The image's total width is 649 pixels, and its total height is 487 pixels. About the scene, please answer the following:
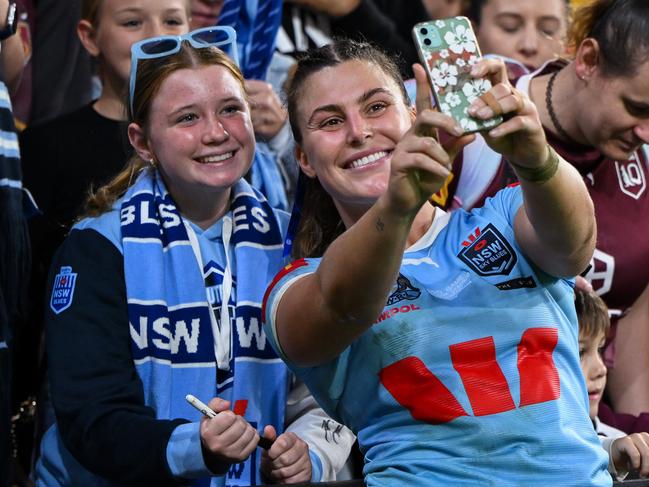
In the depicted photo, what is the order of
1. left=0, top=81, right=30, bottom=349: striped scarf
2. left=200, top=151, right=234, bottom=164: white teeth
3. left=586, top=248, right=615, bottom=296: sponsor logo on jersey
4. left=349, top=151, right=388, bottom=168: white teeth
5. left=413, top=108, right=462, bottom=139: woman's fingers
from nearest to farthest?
left=413, top=108, right=462, bottom=139: woman's fingers < left=349, top=151, right=388, bottom=168: white teeth < left=200, top=151, right=234, bottom=164: white teeth < left=0, top=81, right=30, bottom=349: striped scarf < left=586, top=248, right=615, bottom=296: sponsor logo on jersey

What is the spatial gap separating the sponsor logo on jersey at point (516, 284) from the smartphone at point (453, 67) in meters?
0.48

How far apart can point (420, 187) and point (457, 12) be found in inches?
102

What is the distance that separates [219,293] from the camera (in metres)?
2.52

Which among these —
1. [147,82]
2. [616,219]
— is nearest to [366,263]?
[147,82]

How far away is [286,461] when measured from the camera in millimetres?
2242

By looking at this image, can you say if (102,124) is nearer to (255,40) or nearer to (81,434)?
(255,40)

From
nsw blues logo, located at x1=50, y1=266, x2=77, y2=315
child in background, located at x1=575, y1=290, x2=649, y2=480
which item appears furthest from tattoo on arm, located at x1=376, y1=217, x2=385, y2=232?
child in background, located at x1=575, y1=290, x2=649, y2=480

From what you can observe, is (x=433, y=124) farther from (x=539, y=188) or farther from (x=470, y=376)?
(x=470, y=376)

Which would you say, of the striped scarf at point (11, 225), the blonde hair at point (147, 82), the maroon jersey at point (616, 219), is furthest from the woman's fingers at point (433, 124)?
the maroon jersey at point (616, 219)

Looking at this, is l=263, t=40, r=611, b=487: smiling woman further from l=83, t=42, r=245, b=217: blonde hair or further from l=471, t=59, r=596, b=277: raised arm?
l=83, t=42, r=245, b=217: blonde hair

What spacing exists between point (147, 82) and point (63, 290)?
20.9 inches

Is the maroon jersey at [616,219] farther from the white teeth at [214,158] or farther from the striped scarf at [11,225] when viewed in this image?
the striped scarf at [11,225]

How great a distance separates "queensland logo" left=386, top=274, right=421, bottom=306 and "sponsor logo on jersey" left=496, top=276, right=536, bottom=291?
15 centimetres

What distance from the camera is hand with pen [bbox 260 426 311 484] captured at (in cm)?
223
